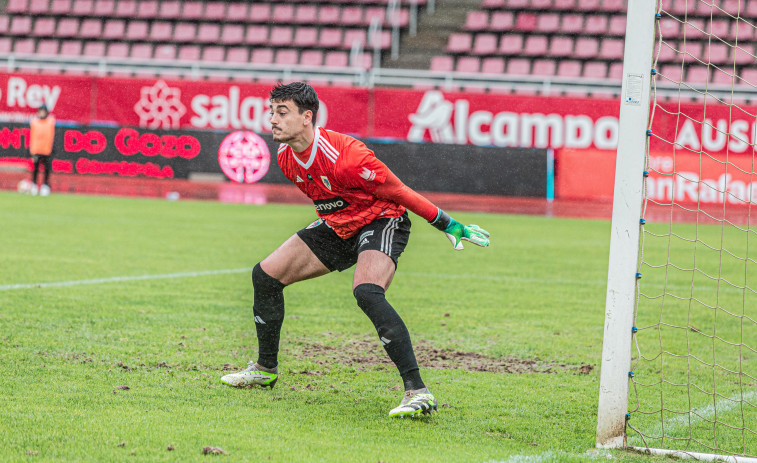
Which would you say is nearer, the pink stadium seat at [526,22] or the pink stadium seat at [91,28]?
the pink stadium seat at [526,22]

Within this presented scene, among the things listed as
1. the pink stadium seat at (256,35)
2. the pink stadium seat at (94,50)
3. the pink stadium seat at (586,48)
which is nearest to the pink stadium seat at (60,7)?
the pink stadium seat at (94,50)

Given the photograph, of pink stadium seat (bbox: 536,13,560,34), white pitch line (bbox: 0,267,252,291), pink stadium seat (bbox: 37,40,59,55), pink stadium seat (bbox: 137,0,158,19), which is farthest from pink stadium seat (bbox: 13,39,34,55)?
white pitch line (bbox: 0,267,252,291)

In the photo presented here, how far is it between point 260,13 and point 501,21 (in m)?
7.04

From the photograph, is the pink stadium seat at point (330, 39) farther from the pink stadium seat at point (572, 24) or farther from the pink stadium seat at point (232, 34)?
the pink stadium seat at point (572, 24)

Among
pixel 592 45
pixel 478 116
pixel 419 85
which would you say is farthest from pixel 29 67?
pixel 592 45

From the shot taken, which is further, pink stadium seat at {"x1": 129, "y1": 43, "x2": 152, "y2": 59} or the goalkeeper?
pink stadium seat at {"x1": 129, "y1": 43, "x2": 152, "y2": 59}

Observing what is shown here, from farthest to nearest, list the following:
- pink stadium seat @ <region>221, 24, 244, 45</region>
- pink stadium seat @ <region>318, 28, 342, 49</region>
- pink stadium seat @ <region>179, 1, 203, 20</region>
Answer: pink stadium seat @ <region>179, 1, 203, 20</region>, pink stadium seat @ <region>221, 24, 244, 45</region>, pink stadium seat @ <region>318, 28, 342, 49</region>

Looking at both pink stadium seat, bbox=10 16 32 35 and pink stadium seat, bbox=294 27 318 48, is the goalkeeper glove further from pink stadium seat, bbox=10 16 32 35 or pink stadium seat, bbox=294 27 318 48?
pink stadium seat, bbox=10 16 32 35

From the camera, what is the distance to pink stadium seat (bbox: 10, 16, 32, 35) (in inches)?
1143

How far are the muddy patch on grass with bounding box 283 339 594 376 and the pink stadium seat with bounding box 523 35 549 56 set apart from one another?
821 inches

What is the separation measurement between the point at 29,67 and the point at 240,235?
14995mm

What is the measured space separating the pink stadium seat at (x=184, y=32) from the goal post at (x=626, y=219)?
25380 millimetres

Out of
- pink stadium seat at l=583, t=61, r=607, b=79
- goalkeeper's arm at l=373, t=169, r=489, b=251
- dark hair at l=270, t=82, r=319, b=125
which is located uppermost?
pink stadium seat at l=583, t=61, r=607, b=79

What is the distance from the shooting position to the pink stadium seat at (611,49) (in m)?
25.6
